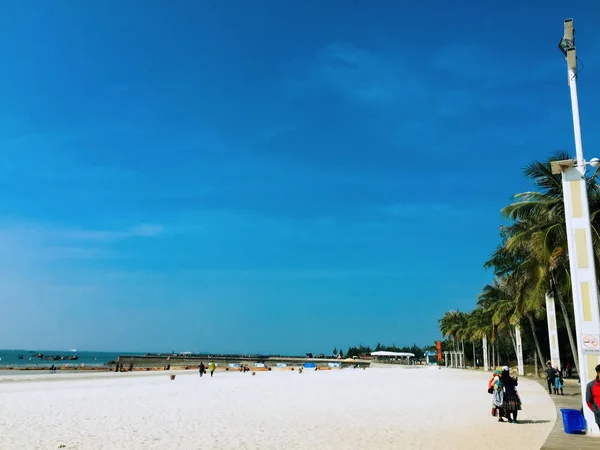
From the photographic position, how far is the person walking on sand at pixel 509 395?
44.0ft

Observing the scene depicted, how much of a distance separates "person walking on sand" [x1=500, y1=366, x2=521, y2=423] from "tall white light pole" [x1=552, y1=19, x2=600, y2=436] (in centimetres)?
204

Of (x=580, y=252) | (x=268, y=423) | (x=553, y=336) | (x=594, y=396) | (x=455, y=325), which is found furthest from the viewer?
(x=455, y=325)

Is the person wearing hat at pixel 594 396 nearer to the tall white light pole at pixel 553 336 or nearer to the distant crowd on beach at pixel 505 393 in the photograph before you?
the distant crowd on beach at pixel 505 393

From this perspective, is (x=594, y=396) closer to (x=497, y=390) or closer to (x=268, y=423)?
(x=497, y=390)

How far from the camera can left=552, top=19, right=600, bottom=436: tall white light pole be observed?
11.0 meters

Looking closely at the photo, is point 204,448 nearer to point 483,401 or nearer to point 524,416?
point 524,416

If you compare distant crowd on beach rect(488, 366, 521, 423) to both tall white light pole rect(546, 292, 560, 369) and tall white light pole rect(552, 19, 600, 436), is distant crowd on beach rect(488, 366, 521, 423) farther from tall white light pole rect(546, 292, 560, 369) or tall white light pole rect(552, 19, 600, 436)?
tall white light pole rect(546, 292, 560, 369)

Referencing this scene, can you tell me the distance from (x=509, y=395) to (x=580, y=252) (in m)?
4.55

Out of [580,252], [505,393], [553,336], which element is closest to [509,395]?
[505,393]

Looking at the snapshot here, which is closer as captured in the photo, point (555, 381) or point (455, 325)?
point (555, 381)

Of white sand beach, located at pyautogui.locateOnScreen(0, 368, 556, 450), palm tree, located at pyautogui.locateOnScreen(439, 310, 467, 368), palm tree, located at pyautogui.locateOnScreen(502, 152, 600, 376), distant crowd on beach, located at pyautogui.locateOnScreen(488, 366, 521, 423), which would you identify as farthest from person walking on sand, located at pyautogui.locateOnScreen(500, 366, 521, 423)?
palm tree, located at pyautogui.locateOnScreen(439, 310, 467, 368)

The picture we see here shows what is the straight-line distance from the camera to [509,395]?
13766 millimetres

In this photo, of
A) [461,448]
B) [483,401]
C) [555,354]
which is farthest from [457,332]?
[461,448]

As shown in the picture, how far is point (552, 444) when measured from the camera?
32.2 feet
